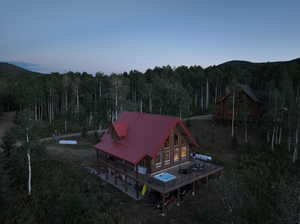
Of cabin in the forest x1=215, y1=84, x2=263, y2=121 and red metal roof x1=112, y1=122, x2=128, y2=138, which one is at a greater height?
cabin in the forest x1=215, y1=84, x2=263, y2=121

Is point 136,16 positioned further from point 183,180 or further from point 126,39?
point 183,180

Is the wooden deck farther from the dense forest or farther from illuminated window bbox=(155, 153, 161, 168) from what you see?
the dense forest

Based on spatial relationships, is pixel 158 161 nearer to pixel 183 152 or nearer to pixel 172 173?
pixel 172 173

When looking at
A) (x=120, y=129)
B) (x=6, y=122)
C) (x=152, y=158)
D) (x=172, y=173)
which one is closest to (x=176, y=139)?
(x=172, y=173)

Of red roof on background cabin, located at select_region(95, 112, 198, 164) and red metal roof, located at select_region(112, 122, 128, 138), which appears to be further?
red metal roof, located at select_region(112, 122, 128, 138)

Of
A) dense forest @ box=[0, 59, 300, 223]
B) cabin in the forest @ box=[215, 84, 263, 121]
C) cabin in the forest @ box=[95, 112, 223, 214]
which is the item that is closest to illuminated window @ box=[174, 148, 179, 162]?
cabin in the forest @ box=[95, 112, 223, 214]

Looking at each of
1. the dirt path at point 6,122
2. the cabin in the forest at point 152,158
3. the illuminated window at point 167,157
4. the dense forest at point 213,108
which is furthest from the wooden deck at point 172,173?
the dirt path at point 6,122

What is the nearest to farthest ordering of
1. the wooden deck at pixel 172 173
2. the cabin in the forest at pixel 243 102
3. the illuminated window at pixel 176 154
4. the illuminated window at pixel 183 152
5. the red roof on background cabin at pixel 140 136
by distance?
1. the wooden deck at pixel 172 173
2. the red roof on background cabin at pixel 140 136
3. the illuminated window at pixel 176 154
4. the illuminated window at pixel 183 152
5. the cabin in the forest at pixel 243 102

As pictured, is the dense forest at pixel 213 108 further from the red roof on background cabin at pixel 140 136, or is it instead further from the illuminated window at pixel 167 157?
the red roof on background cabin at pixel 140 136
